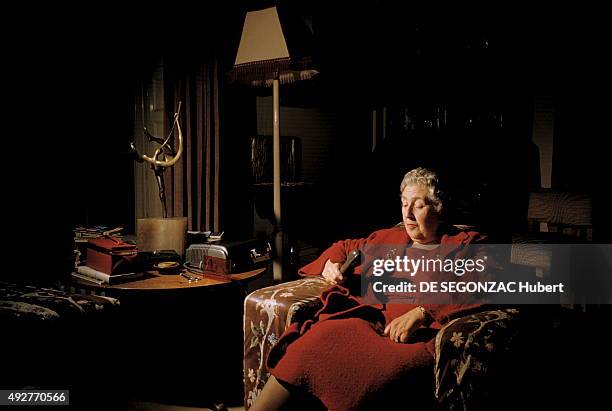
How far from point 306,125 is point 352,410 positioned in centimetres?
200

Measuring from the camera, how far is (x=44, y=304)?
1.68m

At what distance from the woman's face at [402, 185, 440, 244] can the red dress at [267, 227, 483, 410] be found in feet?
0.94

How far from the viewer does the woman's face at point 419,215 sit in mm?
1902

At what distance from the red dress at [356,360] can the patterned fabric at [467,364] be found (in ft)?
0.20

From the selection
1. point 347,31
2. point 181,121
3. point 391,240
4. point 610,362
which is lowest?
point 610,362

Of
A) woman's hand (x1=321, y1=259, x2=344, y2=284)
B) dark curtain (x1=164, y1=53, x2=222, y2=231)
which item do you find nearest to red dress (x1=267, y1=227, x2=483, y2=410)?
woman's hand (x1=321, y1=259, x2=344, y2=284)

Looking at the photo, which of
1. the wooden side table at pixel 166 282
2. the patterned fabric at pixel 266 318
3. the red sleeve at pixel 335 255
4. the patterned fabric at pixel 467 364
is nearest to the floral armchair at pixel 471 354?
the patterned fabric at pixel 467 364

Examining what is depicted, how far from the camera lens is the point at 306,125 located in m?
3.18

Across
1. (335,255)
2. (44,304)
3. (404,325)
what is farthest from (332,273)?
(44,304)

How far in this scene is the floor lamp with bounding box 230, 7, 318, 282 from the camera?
2.22 meters

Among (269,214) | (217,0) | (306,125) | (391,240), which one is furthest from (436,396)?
(217,0)

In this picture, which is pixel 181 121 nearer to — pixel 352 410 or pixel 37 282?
→ pixel 37 282

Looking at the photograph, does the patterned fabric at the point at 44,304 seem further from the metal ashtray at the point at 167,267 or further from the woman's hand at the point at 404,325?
the woman's hand at the point at 404,325

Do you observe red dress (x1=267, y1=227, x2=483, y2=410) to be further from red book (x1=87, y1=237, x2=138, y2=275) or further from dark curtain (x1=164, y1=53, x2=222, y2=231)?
dark curtain (x1=164, y1=53, x2=222, y2=231)
